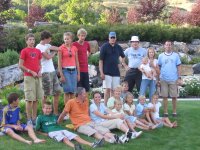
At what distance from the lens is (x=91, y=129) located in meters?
7.15

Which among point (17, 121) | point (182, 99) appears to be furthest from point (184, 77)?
point (17, 121)

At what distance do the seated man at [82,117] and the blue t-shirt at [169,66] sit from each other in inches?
85.3

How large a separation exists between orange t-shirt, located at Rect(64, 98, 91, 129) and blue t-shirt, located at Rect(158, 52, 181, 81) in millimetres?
2187

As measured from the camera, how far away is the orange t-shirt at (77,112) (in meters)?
7.28

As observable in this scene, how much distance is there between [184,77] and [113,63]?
6232 mm

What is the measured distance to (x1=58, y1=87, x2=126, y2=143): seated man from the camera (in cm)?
713

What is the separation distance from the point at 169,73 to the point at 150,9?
15.5 metres

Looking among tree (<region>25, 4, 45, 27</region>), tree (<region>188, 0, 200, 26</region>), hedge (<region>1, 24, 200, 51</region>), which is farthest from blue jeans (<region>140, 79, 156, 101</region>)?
tree (<region>25, 4, 45, 27</region>)

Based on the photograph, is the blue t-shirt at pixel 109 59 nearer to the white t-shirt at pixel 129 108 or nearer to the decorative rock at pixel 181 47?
the white t-shirt at pixel 129 108

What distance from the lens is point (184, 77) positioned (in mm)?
14297

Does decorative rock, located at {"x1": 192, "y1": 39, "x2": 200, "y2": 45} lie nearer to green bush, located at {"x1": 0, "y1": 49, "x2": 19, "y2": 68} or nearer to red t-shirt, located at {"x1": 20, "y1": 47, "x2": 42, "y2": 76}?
green bush, located at {"x1": 0, "y1": 49, "x2": 19, "y2": 68}

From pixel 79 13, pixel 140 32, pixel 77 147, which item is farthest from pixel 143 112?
pixel 79 13

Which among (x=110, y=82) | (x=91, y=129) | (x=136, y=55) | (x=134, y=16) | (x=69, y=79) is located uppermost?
(x=134, y=16)

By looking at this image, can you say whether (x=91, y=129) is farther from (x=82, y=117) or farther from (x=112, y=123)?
(x=112, y=123)
